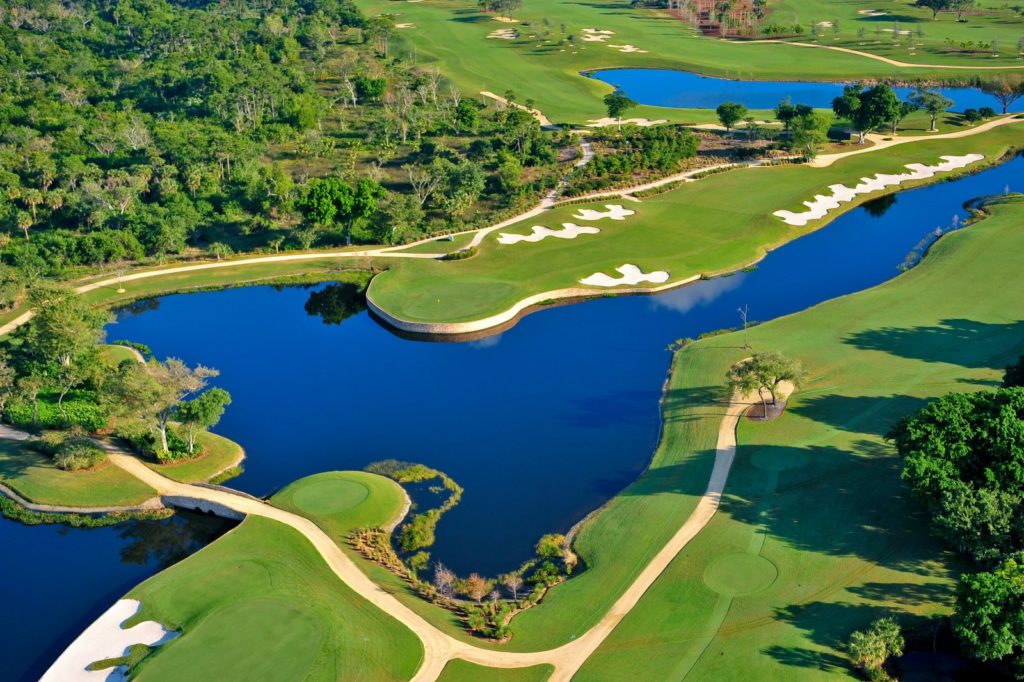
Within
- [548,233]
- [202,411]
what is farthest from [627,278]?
[202,411]

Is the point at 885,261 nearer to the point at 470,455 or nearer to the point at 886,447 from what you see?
the point at 886,447

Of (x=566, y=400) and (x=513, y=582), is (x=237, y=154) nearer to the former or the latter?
(x=566, y=400)

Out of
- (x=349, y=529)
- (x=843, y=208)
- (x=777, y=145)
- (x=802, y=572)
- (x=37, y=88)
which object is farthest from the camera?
(x=37, y=88)

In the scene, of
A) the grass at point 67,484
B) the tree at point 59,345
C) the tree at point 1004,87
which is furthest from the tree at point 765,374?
the tree at point 1004,87

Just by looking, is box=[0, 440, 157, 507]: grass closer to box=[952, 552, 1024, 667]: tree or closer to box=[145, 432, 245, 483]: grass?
box=[145, 432, 245, 483]: grass

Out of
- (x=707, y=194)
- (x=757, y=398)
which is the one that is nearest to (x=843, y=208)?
(x=707, y=194)

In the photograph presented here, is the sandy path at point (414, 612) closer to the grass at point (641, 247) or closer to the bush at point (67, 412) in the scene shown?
the bush at point (67, 412)
